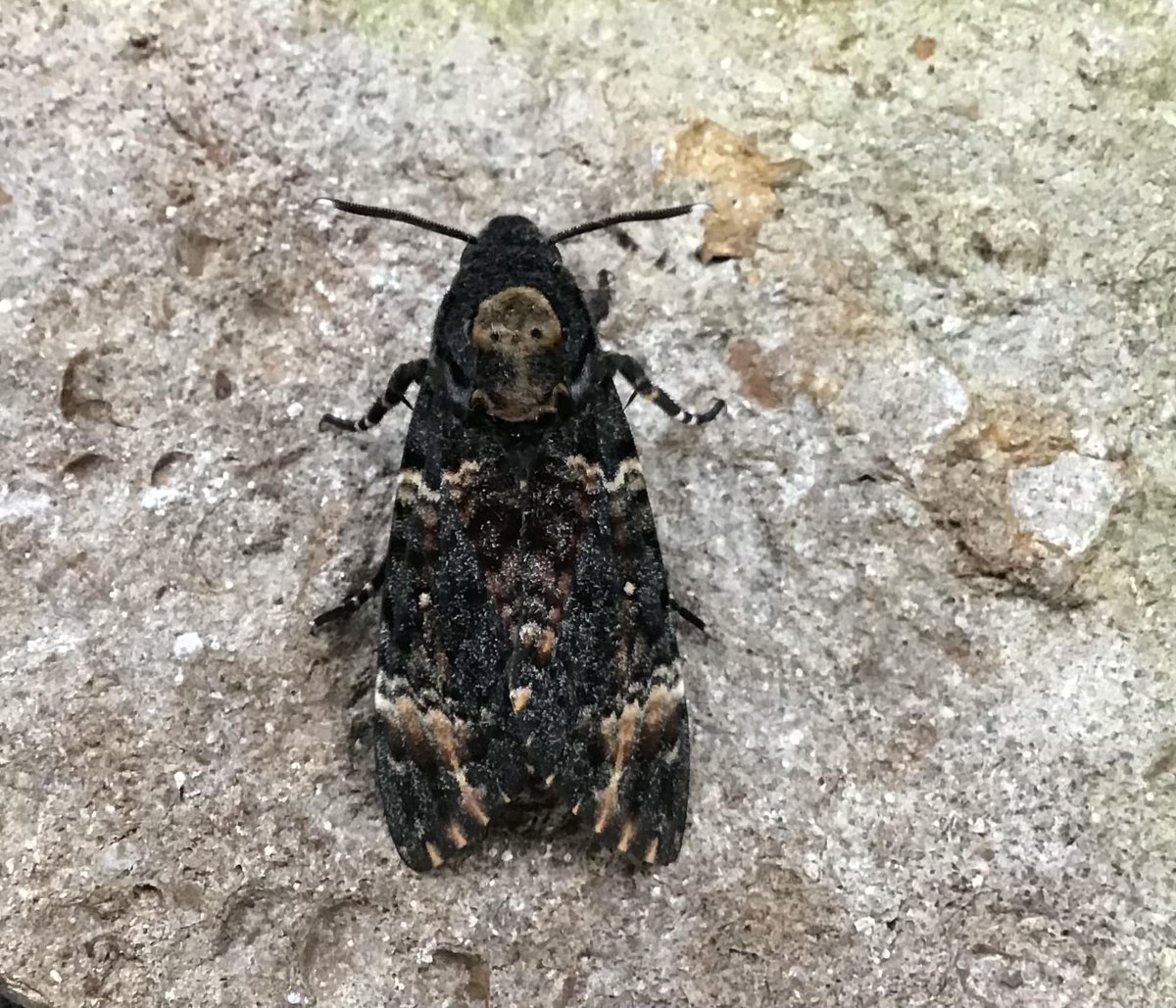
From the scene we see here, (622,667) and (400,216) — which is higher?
(400,216)

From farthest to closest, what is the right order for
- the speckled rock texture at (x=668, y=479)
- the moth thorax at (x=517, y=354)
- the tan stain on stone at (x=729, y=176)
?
the tan stain on stone at (x=729, y=176)
the moth thorax at (x=517, y=354)
the speckled rock texture at (x=668, y=479)

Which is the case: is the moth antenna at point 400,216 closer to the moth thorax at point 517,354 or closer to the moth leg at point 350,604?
the moth thorax at point 517,354

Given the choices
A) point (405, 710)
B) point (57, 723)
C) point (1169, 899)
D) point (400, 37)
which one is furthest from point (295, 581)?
point (1169, 899)

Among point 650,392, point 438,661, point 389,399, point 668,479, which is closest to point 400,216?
point 389,399

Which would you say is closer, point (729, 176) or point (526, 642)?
point (526, 642)

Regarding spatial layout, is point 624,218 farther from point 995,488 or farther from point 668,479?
point 995,488

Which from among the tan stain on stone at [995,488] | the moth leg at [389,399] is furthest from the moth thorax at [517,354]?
the tan stain on stone at [995,488]

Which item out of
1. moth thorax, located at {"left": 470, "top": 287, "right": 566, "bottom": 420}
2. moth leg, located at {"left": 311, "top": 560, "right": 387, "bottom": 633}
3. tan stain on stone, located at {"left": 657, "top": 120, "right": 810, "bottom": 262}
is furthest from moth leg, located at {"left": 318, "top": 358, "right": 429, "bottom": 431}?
tan stain on stone, located at {"left": 657, "top": 120, "right": 810, "bottom": 262}

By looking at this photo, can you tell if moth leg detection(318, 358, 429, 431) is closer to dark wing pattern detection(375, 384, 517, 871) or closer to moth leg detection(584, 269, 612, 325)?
dark wing pattern detection(375, 384, 517, 871)
